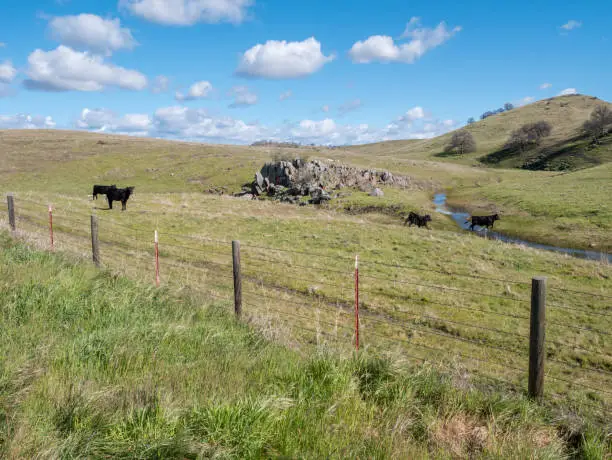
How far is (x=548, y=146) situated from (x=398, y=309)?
127289mm

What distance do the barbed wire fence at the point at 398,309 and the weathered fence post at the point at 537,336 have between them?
13 millimetres

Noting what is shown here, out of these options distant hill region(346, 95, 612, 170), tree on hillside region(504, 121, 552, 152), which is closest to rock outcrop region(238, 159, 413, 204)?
distant hill region(346, 95, 612, 170)

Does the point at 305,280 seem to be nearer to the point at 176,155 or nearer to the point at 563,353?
the point at 563,353

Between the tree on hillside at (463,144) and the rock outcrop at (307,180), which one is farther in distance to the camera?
the tree on hillside at (463,144)

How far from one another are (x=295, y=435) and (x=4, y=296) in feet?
18.0

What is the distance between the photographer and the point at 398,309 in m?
13.7

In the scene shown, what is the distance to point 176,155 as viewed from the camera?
86.8 metres

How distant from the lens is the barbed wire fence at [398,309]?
855 centimetres

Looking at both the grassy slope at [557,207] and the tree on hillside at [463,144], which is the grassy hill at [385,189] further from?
the tree on hillside at [463,144]

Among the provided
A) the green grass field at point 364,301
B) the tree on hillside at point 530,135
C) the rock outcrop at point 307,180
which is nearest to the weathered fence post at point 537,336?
the green grass field at point 364,301

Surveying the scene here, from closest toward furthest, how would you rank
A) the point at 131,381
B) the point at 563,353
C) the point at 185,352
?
the point at 131,381 → the point at 185,352 → the point at 563,353

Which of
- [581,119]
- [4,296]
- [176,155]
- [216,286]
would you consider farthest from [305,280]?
[581,119]

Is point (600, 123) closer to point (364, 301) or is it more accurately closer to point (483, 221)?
point (483, 221)

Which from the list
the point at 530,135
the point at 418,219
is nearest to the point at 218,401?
the point at 418,219
